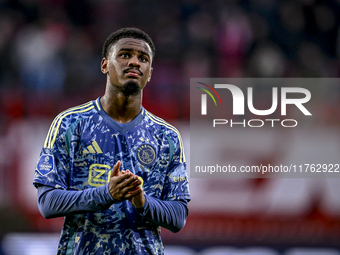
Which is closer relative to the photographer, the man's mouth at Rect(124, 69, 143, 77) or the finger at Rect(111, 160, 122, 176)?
the finger at Rect(111, 160, 122, 176)

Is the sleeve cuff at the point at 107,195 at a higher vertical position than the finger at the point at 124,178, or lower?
lower

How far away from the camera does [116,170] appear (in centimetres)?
132

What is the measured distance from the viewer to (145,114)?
1771mm

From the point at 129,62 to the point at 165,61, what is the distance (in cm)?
257

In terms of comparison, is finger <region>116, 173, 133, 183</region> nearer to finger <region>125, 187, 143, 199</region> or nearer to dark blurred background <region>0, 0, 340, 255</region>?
finger <region>125, 187, 143, 199</region>

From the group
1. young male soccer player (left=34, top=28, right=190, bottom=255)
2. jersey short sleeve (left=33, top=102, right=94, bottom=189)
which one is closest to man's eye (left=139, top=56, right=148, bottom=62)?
young male soccer player (left=34, top=28, right=190, bottom=255)

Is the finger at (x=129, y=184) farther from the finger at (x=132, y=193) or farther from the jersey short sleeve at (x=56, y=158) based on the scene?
the jersey short sleeve at (x=56, y=158)

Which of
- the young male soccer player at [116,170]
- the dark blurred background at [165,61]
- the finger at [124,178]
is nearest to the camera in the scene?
the finger at [124,178]

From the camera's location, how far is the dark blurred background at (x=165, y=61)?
375cm

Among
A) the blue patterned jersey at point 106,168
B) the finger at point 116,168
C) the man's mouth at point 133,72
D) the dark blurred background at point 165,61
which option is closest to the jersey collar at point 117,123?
the blue patterned jersey at point 106,168

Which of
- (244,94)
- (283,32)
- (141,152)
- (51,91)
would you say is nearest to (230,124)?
(244,94)

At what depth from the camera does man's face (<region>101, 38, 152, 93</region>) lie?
5.41 feet

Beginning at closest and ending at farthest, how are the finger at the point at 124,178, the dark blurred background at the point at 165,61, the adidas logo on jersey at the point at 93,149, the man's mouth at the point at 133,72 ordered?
1. the finger at the point at 124,178
2. the adidas logo on jersey at the point at 93,149
3. the man's mouth at the point at 133,72
4. the dark blurred background at the point at 165,61

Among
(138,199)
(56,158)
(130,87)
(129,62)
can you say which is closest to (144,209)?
(138,199)
